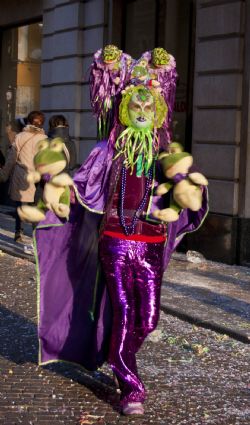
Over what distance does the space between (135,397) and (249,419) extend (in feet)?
2.14

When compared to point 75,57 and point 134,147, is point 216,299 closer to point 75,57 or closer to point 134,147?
point 134,147

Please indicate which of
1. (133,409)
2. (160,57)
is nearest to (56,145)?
(160,57)

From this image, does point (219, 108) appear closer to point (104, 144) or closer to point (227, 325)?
Result: point (227, 325)

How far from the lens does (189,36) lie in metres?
12.0

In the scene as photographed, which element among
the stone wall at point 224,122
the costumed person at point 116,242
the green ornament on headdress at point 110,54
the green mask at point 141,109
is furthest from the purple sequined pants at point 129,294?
the stone wall at point 224,122

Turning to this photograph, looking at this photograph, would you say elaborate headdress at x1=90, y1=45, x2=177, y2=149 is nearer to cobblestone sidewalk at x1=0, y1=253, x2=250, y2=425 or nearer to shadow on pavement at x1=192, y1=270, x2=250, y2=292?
cobblestone sidewalk at x1=0, y1=253, x2=250, y2=425

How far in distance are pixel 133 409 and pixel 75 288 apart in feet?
2.97

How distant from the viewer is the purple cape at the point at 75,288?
5.50 meters

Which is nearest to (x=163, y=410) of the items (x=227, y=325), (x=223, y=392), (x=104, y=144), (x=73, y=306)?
(x=223, y=392)

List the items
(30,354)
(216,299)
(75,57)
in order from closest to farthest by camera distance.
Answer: (30,354) < (216,299) < (75,57)

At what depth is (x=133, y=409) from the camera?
510 centimetres

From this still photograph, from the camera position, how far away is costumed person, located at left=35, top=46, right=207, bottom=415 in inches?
206

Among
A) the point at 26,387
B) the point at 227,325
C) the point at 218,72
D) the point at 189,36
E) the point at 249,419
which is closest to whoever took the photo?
the point at 249,419

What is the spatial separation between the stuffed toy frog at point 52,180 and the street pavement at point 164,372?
1098 mm
